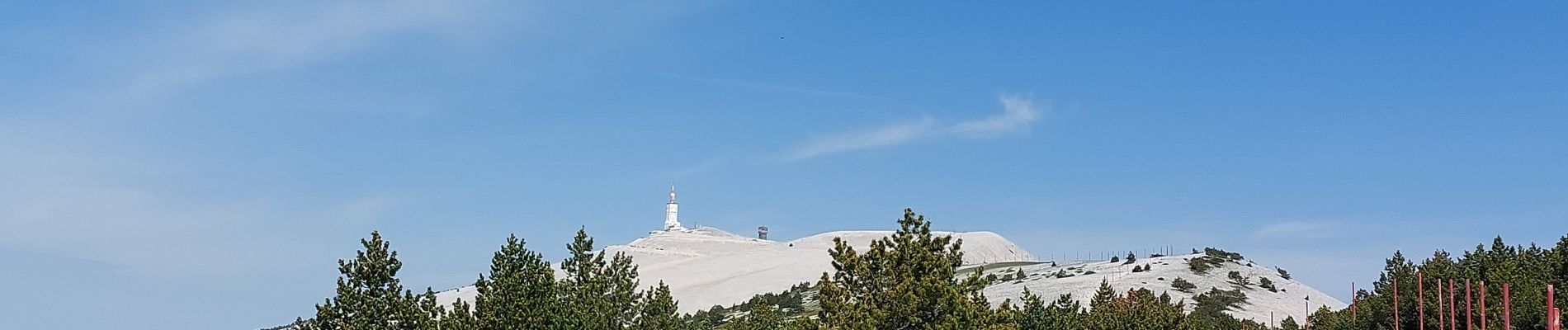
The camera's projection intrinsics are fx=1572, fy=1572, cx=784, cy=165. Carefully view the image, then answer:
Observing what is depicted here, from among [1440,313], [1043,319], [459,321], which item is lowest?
[459,321]

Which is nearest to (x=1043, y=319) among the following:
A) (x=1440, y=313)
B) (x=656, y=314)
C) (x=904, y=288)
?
(x=656, y=314)

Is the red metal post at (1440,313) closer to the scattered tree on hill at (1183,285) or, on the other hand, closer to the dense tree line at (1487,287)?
the dense tree line at (1487,287)

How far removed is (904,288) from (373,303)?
14.0 m

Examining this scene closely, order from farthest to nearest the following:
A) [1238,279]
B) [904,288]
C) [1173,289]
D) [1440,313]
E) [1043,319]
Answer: [1238,279] → [1173,289] → [1440,313] → [1043,319] → [904,288]

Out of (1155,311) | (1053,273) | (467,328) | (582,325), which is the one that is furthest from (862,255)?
(1053,273)

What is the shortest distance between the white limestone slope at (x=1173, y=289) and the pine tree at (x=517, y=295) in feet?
228

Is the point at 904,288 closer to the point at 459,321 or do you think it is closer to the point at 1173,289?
the point at 459,321

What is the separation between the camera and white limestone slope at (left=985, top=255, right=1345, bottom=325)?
4461 inches

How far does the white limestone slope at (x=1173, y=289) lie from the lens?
372 feet

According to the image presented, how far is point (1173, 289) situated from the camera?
117438 mm

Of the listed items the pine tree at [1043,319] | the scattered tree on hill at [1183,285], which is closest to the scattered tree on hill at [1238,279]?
the scattered tree on hill at [1183,285]

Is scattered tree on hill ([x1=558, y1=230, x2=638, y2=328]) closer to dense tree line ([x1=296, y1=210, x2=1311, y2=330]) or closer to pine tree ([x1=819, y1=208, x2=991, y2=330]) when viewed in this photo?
dense tree line ([x1=296, y1=210, x2=1311, y2=330])

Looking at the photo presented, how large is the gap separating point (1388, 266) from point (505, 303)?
66.1m

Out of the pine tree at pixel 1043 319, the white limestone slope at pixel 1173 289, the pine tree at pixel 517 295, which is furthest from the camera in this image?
the white limestone slope at pixel 1173 289
